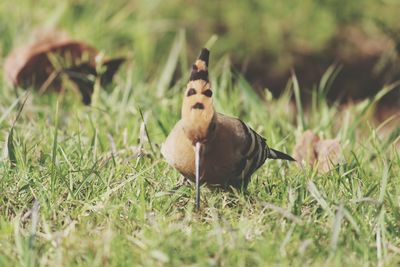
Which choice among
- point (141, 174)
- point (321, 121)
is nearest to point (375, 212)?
point (141, 174)

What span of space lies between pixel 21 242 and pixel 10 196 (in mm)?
400

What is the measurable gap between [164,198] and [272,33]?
9.07 ft

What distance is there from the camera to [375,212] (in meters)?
2.62

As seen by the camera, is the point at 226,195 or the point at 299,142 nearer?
→ the point at 226,195

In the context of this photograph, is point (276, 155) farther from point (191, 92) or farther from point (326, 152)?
point (191, 92)

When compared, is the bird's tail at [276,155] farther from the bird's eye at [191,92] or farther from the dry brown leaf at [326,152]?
the bird's eye at [191,92]

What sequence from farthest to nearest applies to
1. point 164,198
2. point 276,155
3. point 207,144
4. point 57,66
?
point 57,66 < point 276,155 < point 164,198 < point 207,144

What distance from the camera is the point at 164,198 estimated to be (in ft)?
8.98

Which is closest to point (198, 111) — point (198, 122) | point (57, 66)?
point (198, 122)

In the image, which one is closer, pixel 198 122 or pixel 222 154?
pixel 198 122

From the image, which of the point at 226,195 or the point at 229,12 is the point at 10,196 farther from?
the point at 229,12

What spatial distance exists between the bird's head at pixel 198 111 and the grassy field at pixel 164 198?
0.26 m

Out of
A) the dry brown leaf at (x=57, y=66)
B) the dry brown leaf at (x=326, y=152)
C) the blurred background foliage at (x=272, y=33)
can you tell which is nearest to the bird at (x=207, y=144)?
the dry brown leaf at (x=326, y=152)

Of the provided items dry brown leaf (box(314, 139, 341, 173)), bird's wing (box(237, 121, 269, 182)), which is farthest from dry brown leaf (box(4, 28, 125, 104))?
bird's wing (box(237, 121, 269, 182))
